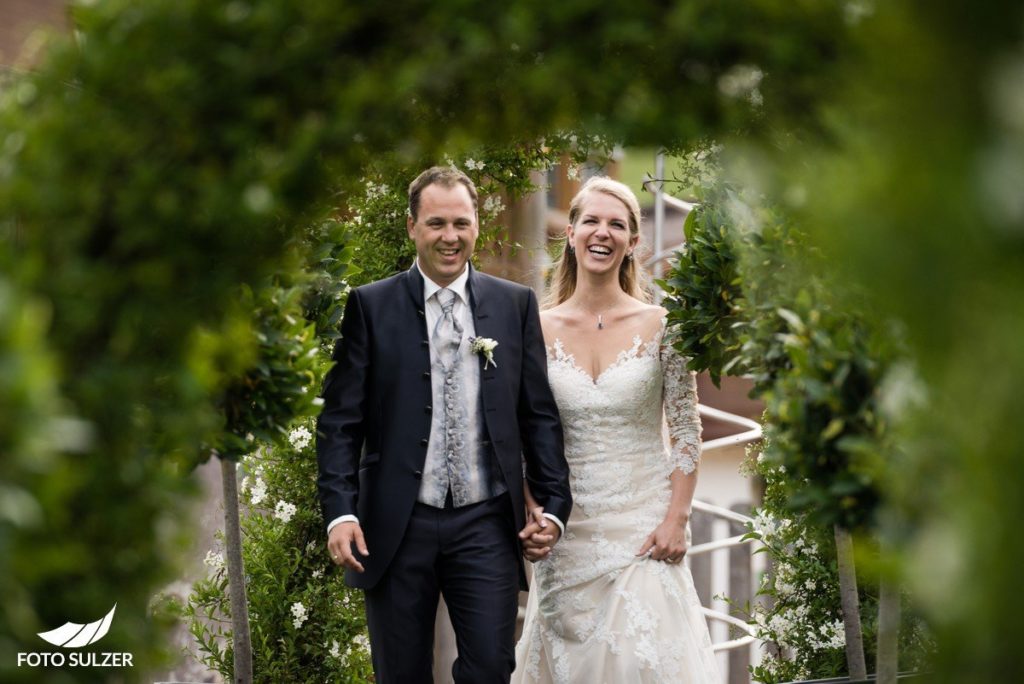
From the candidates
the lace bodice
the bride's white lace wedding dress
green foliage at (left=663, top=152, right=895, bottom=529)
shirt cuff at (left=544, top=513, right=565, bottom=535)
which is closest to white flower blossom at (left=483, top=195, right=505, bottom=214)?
the bride's white lace wedding dress

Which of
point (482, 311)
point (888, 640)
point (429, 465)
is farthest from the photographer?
point (482, 311)

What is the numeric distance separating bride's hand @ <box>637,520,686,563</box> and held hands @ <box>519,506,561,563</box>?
1.51 feet

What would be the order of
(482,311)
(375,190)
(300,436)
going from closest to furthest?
(482,311), (300,436), (375,190)

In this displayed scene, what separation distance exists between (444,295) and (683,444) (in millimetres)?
1097

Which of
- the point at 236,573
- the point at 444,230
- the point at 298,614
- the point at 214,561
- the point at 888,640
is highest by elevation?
the point at 444,230

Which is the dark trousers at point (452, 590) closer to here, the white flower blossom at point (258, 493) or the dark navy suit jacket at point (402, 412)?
the dark navy suit jacket at point (402, 412)

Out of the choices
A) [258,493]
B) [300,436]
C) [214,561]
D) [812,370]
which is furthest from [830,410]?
[214,561]

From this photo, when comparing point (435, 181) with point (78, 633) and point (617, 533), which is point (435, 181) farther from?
point (78, 633)

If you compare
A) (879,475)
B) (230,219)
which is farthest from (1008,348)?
A: (230,219)

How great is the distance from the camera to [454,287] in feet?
14.0

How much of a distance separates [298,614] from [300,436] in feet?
2.39

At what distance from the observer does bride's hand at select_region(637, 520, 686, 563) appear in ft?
14.6

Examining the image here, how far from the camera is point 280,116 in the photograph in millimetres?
2072

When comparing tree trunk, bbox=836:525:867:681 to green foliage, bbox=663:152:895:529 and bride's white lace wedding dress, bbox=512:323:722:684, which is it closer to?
bride's white lace wedding dress, bbox=512:323:722:684
